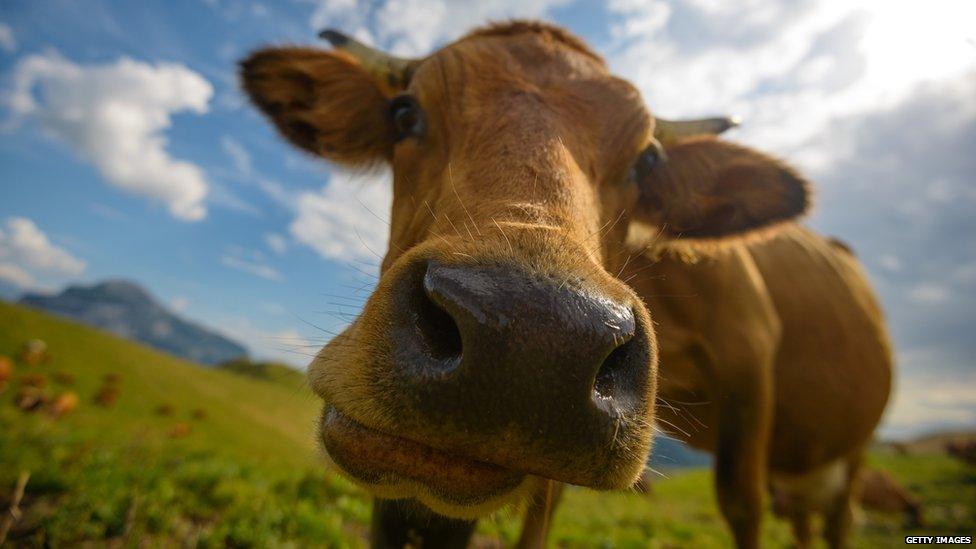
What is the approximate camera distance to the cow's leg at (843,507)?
6805 mm

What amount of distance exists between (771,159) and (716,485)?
A: 250 cm

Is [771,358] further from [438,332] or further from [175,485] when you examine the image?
[175,485]

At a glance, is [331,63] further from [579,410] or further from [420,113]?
[579,410]

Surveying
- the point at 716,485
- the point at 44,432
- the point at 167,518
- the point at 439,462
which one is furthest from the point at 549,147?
the point at 44,432

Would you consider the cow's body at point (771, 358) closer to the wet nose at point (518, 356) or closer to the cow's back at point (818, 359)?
the cow's back at point (818, 359)

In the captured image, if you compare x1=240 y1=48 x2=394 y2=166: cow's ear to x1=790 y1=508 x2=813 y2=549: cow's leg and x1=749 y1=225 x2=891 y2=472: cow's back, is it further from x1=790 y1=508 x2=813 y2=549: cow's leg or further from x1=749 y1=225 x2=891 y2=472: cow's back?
x1=790 y1=508 x2=813 y2=549: cow's leg

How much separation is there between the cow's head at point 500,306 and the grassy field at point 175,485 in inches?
14.1

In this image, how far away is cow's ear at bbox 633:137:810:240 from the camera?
3.15 metres

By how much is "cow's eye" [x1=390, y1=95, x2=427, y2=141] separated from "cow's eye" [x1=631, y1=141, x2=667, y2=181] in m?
1.18

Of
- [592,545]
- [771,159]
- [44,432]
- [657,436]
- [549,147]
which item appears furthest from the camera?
[44,432]

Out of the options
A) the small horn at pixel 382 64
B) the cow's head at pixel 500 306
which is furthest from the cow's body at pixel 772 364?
the small horn at pixel 382 64

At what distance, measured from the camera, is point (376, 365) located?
4.04ft

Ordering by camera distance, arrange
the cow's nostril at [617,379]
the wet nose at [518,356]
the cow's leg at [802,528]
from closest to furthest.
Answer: the wet nose at [518,356] < the cow's nostril at [617,379] < the cow's leg at [802,528]

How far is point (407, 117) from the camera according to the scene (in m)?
2.63
